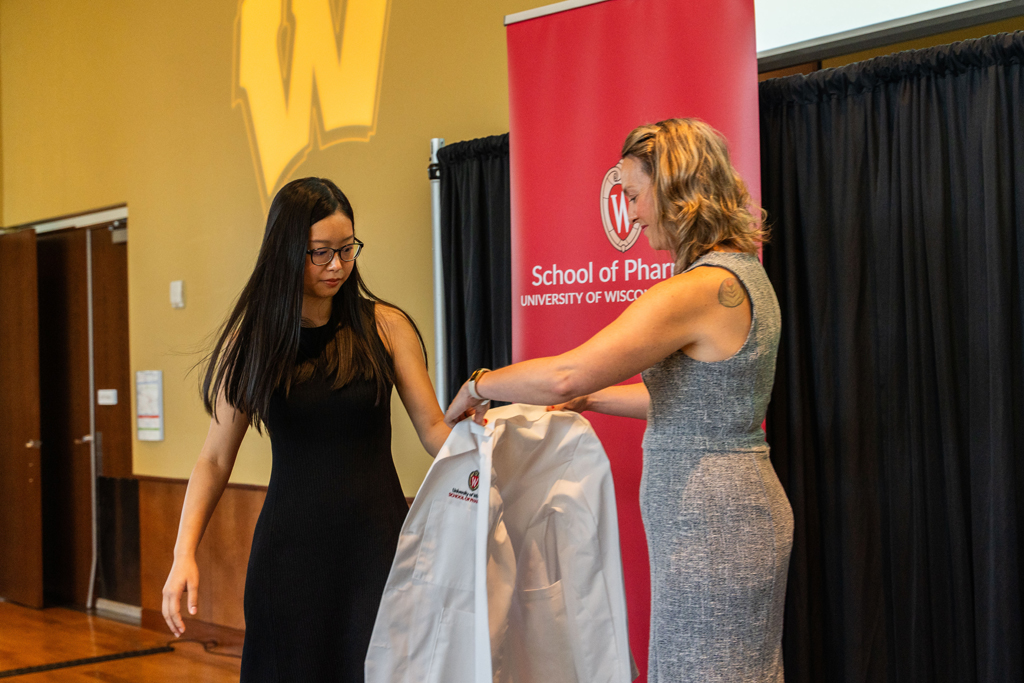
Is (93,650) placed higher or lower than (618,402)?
lower

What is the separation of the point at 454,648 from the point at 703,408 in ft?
2.20

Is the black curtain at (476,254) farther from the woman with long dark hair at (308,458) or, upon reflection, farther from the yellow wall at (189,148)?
the woman with long dark hair at (308,458)

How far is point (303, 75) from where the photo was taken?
3.96m

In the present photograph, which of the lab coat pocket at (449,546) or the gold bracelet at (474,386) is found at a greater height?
the gold bracelet at (474,386)

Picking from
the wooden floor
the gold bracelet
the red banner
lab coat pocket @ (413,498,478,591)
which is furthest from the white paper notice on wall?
the gold bracelet

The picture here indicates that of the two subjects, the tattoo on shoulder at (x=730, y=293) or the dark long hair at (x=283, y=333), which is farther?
the dark long hair at (x=283, y=333)

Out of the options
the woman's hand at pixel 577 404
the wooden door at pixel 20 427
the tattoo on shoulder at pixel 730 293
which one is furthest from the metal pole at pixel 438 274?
the wooden door at pixel 20 427

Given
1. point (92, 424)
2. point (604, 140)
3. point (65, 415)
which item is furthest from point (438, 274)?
point (65, 415)

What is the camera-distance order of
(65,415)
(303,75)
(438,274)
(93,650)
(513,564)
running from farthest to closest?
1. (65,415)
2. (93,650)
3. (303,75)
4. (438,274)
5. (513,564)

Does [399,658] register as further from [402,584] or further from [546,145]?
[546,145]

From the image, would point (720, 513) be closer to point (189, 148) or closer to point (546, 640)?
point (546, 640)

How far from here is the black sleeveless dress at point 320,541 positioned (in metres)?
1.51

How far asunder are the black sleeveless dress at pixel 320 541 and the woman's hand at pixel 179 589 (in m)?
0.10

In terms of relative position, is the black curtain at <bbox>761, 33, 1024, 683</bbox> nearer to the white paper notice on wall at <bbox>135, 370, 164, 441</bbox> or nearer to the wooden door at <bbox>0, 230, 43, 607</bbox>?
the white paper notice on wall at <bbox>135, 370, 164, 441</bbox>
